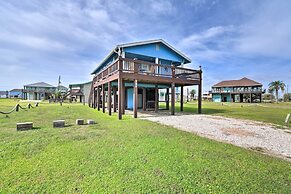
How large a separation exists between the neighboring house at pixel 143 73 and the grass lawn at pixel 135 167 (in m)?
5.41

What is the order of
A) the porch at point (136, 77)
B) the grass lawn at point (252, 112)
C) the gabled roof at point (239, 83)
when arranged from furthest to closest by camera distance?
the gabled roof at point (239, 83)
the grass lawn at point (252, 112)
the porch at point (136, 77)

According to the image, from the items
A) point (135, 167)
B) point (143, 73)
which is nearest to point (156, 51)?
point (143, 73)

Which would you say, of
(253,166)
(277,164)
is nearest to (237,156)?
(253,166)

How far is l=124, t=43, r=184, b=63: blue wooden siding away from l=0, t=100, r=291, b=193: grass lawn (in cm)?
1194

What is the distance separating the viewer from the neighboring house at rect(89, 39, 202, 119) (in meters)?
10.2

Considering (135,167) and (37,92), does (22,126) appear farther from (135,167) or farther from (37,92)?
(37,92)

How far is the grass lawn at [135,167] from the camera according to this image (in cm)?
260

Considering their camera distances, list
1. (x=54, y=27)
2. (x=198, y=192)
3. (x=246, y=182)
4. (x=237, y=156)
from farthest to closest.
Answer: (x=54, y=27) → (x=237, y=156) → (x=246, y=182) → (x=198, y=192)

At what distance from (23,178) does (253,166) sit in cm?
486

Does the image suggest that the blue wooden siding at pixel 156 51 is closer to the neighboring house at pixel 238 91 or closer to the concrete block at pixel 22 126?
the concrete block at pixel 22 126

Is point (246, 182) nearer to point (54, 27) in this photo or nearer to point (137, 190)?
point (137, 190)

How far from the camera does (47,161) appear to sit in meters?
3.49

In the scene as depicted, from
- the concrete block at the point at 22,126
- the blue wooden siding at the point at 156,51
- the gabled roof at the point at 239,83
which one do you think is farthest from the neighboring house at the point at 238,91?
the concrete block at the point at 22,126

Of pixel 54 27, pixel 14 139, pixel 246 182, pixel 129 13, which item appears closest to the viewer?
pixel 246 182
